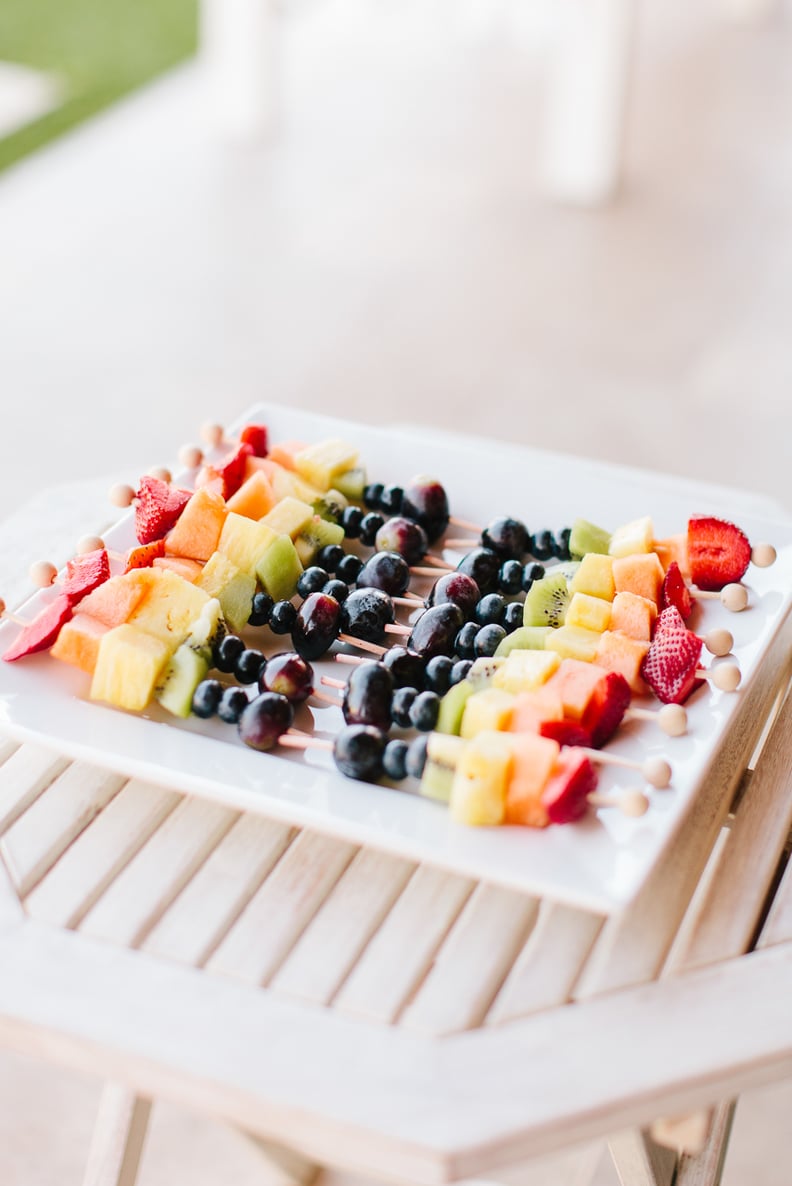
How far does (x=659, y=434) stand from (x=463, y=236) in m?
1.20

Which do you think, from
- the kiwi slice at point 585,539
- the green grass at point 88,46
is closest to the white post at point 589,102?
the green grass at point 88,46

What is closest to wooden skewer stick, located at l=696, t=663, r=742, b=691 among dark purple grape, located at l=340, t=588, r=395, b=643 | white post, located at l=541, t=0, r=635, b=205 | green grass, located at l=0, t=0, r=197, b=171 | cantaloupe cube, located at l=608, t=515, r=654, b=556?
cantaloupe cube, located at l=608, t=515, r=654, b=556

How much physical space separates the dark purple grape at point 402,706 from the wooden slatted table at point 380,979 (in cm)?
12

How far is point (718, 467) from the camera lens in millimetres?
3152

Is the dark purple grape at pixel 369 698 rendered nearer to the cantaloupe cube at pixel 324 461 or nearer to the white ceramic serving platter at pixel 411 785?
the white ceramic serving platter at pixel 411 785

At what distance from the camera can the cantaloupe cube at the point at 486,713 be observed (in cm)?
117

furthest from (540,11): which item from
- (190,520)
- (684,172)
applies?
(190,520)

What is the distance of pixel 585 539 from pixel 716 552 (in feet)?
0.47

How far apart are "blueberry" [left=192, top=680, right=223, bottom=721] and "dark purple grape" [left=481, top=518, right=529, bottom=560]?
1.30 ft

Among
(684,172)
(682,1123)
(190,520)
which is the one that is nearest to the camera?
(682,1123)

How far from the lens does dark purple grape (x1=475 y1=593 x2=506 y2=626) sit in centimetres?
136

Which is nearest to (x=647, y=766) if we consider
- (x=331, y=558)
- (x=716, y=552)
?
(x=716, y=552)

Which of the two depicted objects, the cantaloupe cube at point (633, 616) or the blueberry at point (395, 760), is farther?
the cantaloupe cube at point (633, 616)

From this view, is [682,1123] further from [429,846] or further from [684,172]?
[684,172]
